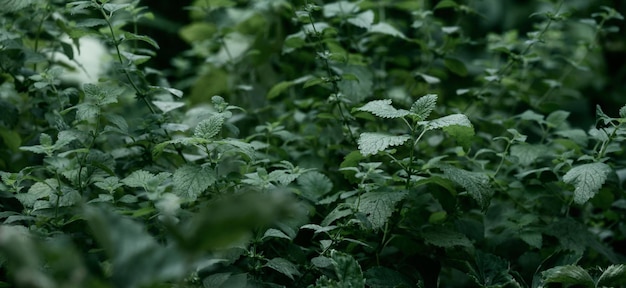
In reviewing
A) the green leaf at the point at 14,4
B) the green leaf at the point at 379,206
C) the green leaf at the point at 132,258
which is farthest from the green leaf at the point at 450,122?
the green leaf at the point at 14,4

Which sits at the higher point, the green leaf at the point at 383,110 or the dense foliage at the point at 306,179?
Result: the green leaf at the point at 383,110

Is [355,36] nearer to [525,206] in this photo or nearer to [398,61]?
[398,61]

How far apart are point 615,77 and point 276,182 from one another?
2.04 meters

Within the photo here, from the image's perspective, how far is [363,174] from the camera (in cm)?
100

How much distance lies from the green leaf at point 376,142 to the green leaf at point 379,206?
0.09m

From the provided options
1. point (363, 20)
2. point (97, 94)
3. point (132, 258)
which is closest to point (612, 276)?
point (363, 20)

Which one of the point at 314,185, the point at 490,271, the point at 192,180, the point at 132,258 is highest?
the point at 132,258

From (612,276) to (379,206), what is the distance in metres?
0.39

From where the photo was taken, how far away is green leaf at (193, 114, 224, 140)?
98cm

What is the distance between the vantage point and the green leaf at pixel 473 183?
0.99 m

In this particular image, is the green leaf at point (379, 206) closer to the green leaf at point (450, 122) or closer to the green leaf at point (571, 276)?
the green leaf at point (450, 122)

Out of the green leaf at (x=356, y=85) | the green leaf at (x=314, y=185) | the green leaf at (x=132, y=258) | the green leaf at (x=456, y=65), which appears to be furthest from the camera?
the green leaf at (x=456, y=65)

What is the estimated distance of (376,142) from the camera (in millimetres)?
964

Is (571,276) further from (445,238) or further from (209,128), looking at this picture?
(209,128)
